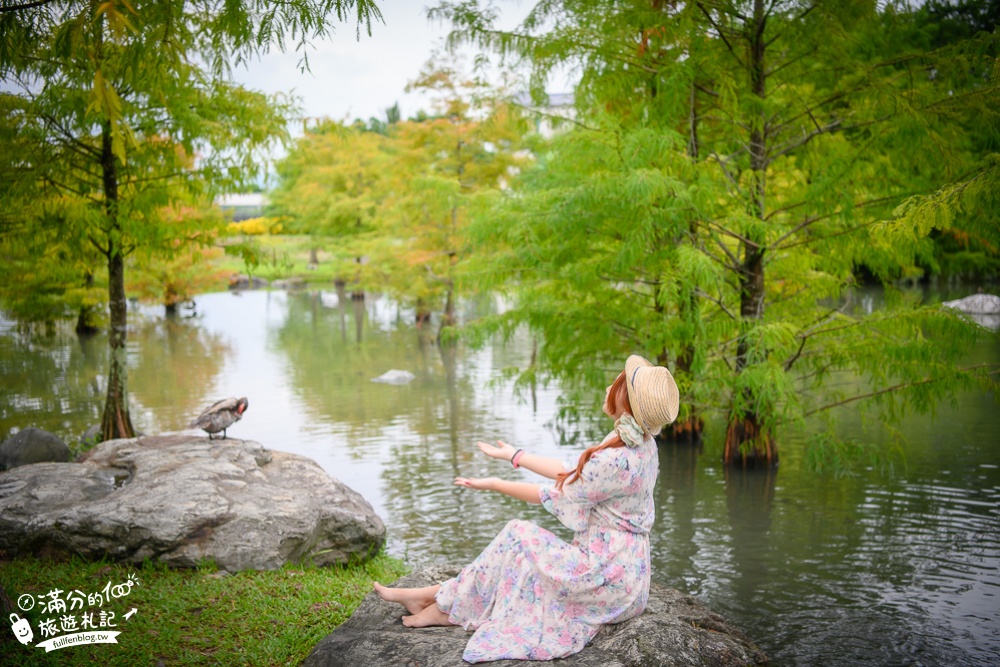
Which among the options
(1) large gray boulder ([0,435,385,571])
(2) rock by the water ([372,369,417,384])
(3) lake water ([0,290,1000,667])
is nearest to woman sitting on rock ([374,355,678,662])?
(3) lake water ([0,290,1000,667])

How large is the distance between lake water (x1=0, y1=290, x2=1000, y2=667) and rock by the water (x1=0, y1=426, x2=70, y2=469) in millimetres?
2618

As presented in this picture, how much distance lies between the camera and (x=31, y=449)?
31.4 feet

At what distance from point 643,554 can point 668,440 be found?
25.3 feet

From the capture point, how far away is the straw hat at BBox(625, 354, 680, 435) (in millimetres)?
4133

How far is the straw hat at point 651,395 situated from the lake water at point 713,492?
2499 millimetres

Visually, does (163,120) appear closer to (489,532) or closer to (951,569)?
(489,532)

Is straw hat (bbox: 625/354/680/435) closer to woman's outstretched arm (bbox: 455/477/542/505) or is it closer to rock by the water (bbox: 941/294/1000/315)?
woman's outstretched arm (bbox: 455/477/542/505)

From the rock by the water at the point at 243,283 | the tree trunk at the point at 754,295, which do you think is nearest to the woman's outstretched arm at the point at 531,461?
the tree trunk at the point at 754,295

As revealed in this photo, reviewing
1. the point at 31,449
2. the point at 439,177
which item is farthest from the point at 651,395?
the point at 439,177

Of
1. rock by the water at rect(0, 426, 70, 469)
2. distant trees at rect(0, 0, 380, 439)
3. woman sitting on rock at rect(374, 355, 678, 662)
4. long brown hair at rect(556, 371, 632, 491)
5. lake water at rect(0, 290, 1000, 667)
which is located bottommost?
lake water at rect(0, 290, 1000, 667)

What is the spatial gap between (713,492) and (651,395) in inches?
234

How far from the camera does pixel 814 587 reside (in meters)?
6.86

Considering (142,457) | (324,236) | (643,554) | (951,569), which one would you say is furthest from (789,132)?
(324,236)

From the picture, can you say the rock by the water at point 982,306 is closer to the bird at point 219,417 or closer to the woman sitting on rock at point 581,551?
the bird at point 219,417
